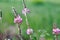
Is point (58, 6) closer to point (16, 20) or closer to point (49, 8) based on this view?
point (49, 8)

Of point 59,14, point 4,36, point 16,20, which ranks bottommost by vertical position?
point 59,14

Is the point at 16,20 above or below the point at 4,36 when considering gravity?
above

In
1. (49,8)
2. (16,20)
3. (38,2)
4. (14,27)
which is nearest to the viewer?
(16,20)

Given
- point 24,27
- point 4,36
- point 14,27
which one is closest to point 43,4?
point 14,27

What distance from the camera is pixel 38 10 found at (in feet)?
16.4

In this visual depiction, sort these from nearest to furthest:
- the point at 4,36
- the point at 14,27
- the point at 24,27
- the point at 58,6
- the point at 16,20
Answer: the point at 16,20 < the point at 4,36 < the point at 24,27 < the point at 14,27 < the point at 58,6

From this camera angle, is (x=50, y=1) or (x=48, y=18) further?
(x=50, y=1)

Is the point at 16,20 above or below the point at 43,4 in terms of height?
above

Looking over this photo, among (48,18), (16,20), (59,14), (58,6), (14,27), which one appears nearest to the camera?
(16,20)

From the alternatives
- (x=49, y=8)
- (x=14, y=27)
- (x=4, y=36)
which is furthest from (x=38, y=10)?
(x=4, y=36)

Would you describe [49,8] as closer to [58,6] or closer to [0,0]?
[58,6]

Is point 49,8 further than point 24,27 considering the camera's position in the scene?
Yes

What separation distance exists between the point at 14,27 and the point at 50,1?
250 cm

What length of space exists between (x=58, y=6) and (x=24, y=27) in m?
2.58
